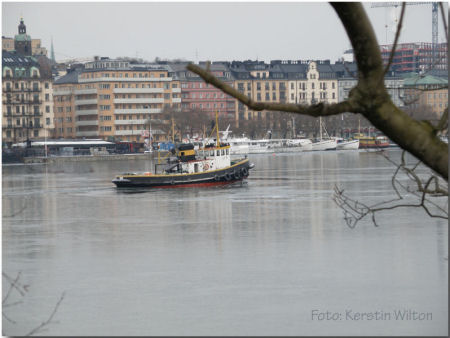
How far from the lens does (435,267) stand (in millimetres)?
21438

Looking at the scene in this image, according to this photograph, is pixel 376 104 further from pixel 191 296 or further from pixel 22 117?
pixel 22 117

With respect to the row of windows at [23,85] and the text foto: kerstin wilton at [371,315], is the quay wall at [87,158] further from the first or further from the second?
A: the text foto: kerstin wilton at [371,315]

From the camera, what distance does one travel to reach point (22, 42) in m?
172

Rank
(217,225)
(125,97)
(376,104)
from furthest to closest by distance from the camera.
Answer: (125,97) → (217,225) → (376,104)

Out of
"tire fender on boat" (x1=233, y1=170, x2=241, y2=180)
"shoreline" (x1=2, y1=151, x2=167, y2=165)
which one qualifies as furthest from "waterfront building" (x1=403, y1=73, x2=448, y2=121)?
"shoreline" (x1=2, y1=151, x2=167, y2=165)

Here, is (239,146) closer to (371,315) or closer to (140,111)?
(140,111)

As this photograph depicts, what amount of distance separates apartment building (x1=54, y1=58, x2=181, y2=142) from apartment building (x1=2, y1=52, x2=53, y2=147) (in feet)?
35.7

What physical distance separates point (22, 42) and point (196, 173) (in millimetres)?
124524

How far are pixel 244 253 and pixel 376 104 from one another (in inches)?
831

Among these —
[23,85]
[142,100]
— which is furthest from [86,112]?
[23,85]

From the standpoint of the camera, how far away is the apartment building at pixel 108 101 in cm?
15900

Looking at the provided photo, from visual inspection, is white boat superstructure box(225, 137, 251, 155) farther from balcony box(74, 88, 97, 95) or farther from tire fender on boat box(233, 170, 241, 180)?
tire fender on boat box(233, 170, 241, 180)

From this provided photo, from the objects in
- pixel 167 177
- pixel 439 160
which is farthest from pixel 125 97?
pixel 439 160

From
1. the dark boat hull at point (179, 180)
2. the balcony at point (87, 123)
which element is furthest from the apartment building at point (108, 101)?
the dark boat hull at point (179, 180)
